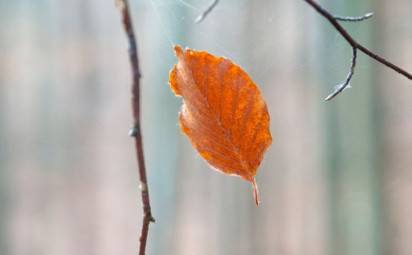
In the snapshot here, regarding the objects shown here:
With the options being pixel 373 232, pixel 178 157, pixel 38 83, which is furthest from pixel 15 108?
pixel 373 232

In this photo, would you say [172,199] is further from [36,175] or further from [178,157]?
[36,175]

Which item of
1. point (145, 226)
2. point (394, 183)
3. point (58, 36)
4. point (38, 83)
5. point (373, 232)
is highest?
point (58, 36)

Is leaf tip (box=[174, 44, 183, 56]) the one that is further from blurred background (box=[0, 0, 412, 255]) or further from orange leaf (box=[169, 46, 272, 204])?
blurred background (box=[0, 0, 412, 255])

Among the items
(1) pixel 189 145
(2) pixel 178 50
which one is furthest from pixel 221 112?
(1) pixel 189 145

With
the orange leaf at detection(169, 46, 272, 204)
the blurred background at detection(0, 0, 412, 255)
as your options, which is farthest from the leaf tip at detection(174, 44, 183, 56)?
the blurred background at detection(0, 0, 412, 255)

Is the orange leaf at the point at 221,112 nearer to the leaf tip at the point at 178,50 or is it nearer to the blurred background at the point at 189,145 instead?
the leaf tip at the point at 178,50
